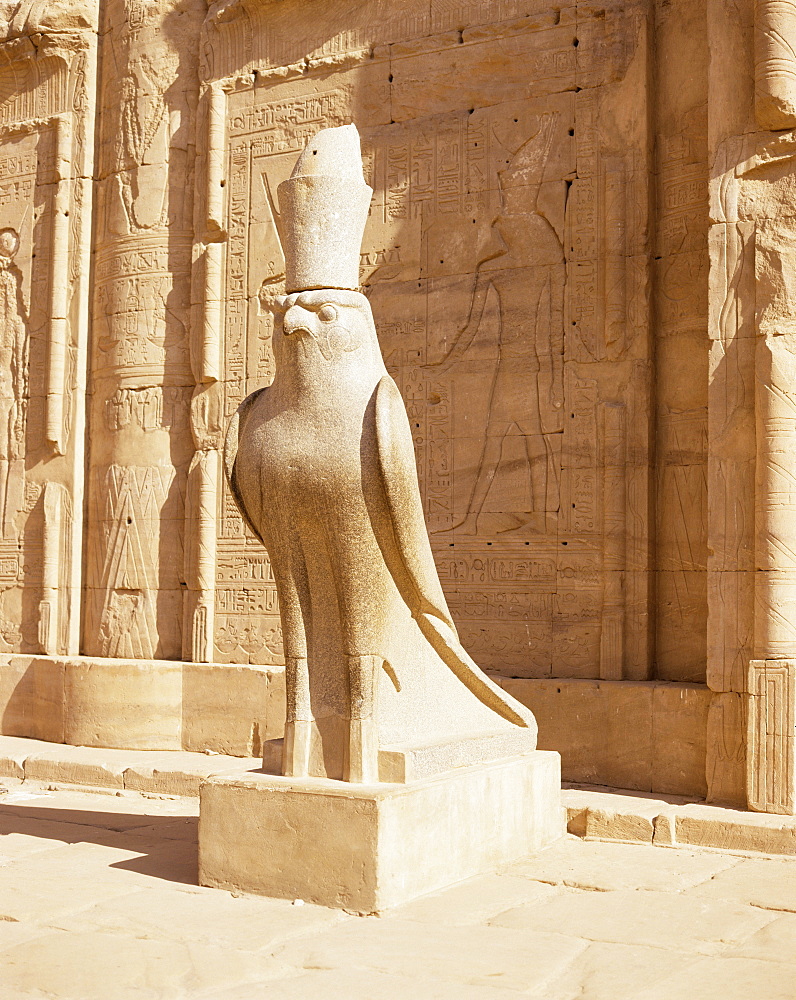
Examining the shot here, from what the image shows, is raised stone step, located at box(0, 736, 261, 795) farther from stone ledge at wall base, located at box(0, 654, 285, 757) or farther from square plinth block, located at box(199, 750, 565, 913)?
square plinth block, located at box(199, 750, 565, 913)

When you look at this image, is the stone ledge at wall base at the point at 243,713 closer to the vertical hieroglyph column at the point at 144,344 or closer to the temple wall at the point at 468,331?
the temple wall at the point at 468,331

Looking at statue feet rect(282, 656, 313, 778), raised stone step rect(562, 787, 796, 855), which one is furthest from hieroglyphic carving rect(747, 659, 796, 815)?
statue feet rect(282, 656, 313, 778)

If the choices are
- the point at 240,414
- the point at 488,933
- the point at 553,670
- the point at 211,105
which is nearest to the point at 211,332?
the point at 211,105

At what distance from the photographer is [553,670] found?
7281 millimetres

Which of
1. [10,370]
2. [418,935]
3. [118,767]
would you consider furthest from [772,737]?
[10,370]

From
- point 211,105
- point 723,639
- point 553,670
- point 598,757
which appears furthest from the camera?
point 211,105

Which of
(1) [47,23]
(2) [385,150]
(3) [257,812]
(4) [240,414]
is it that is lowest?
(3) [257,812]

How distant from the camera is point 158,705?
8.41 metres

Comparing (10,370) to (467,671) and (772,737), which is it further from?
(772,737)

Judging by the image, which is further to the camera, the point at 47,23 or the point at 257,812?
the point at 47,23

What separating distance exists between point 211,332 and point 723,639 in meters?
4.40

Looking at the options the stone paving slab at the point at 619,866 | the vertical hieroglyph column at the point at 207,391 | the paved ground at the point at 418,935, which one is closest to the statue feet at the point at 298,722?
the paved ground at the point at 418,935

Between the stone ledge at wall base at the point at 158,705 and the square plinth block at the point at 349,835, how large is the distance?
3301 mm

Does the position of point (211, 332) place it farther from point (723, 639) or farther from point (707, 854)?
point (707, 854)
